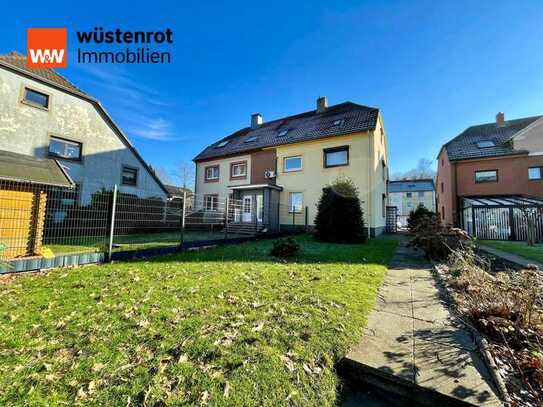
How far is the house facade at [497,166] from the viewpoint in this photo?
50.7 ft

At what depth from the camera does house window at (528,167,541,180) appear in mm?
15359

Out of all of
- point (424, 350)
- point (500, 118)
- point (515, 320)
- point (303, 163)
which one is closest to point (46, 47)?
point (303, 163)

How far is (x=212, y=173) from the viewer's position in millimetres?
20953

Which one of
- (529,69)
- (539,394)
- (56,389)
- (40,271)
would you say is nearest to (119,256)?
(40,271)

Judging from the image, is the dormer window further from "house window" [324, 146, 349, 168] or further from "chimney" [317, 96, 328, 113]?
"chimney" [317, 96, 328, 113]

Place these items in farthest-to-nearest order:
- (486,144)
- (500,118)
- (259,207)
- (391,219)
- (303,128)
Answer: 1. (391,219)
2. (500,118)
3. (303,128)
4. (486,144)
5. (259,207)

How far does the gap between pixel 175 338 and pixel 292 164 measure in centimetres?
1542

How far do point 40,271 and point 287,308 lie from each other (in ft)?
18.0

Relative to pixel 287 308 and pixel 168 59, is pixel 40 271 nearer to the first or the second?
pixel 287 308

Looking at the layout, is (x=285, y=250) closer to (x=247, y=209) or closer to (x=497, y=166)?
(x=247, y=209)

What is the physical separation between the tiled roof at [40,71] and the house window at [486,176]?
1071 inches

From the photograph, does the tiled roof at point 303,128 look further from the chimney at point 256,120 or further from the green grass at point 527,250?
the green grass at point 527,250

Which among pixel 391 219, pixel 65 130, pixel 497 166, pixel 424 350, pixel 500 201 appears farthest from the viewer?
pixel 391 219

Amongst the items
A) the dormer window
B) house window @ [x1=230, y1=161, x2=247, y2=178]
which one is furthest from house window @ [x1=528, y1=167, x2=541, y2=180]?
house window @ [x1=230, y1=161, x2=247, y2=178]
